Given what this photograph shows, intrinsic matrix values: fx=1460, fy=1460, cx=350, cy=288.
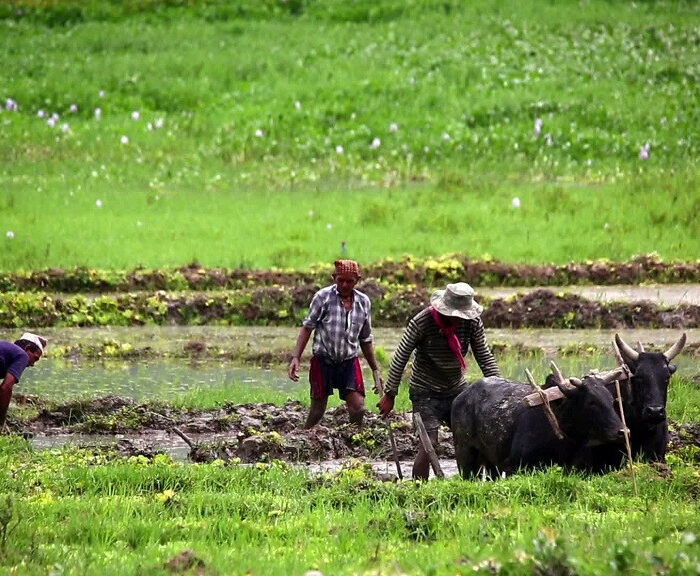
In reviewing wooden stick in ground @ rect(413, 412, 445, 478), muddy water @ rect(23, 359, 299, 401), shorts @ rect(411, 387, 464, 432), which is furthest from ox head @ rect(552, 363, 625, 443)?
muddy water @ rect(23, 359, 299, 401)

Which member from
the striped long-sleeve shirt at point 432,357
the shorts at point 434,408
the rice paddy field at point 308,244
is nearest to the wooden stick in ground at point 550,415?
the rice paddy field at point 308,244

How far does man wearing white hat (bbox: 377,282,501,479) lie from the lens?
10.5m

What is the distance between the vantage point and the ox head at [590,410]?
961cm

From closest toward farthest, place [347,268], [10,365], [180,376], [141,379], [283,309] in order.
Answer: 1. [10,365]
2. [347,268]
3. [141,379]
4. [180,376]
5. [283,309]

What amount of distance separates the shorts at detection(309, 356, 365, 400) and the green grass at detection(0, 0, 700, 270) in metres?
8.47

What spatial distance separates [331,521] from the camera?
8375mm


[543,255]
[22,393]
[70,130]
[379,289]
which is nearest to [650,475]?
[22,393]

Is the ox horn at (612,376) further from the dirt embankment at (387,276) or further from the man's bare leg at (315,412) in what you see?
the dirt embankment at (387,276)

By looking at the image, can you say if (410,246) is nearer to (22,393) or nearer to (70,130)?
(22,393)

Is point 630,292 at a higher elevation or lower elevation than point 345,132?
lower

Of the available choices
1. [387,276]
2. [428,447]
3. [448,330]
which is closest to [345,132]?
[387,276]

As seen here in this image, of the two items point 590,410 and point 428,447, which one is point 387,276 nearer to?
point 428,447

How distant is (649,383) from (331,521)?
2.92 m

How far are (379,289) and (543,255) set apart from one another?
3526 mm
